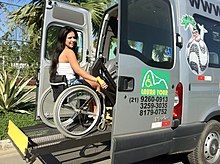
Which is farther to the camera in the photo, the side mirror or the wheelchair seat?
the wheelchair seat

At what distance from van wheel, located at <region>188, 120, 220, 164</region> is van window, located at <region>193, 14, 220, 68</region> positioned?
92 cm

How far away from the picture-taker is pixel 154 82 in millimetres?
4105

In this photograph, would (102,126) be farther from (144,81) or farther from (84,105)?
(144,81)

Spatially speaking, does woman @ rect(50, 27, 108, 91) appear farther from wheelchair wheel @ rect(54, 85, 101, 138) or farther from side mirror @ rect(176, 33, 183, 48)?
side mirror @ rect(176, 33, 183, 48)

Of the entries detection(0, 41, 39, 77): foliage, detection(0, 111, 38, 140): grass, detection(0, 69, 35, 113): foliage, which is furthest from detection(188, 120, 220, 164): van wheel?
detection(0, 41, 39, 77): foliage

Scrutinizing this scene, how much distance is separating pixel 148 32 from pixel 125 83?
2.51 feet

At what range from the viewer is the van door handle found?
12.2ft

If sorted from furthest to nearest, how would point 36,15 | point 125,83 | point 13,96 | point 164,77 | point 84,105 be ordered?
point 36,15 → point 13,96 → point 84,105 → point 164,77 → point 125,83

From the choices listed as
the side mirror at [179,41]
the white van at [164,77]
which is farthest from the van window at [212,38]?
the side mirror at [179,41]

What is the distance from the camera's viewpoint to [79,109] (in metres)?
4.56

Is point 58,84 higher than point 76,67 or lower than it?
lower

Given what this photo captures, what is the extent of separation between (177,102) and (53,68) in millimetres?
1822

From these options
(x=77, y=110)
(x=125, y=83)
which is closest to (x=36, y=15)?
(x=77, y=110)

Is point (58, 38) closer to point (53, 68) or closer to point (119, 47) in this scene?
point (53, 68)
